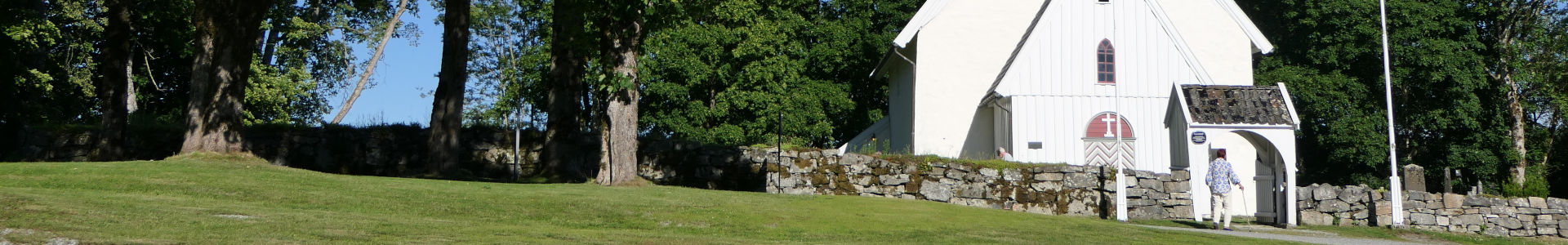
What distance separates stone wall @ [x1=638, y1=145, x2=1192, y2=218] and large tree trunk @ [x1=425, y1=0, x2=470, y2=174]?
6370 millimetres

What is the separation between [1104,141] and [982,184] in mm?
8202

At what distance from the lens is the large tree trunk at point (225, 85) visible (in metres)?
20.4

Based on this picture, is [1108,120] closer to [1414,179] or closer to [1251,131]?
[1414,179]

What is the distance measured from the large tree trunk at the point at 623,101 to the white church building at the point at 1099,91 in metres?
5.86

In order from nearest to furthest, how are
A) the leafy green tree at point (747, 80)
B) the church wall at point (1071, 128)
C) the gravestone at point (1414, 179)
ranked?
1. the gravestone at point (1414, 179)
2. the church wall at point (1071, 128)
3. the leafy green tree at point (747, 80)

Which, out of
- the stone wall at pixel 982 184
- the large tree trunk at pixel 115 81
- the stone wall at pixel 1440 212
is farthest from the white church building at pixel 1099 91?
the large tree trunk at pixel 115 81

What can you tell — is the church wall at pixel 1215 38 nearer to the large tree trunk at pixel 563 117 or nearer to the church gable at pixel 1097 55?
the church gable at pixel 1097 55

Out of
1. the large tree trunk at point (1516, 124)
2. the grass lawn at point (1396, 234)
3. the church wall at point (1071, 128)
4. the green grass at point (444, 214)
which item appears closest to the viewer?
the green grass at point (444, 214)

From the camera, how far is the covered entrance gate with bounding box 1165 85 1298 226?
19.0m

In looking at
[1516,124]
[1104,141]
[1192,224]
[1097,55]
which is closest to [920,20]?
[1097,55]

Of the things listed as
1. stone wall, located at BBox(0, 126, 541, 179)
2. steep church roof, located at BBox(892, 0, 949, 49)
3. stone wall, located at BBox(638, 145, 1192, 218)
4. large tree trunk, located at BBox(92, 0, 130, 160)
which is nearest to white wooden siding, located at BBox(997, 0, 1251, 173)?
steep church roof, located at BBox(892, 0, 949, 49)

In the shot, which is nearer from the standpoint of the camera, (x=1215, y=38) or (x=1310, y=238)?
(x=1310, y=238)

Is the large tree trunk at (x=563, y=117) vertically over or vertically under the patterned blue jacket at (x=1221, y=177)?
over

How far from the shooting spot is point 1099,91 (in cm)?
2783
